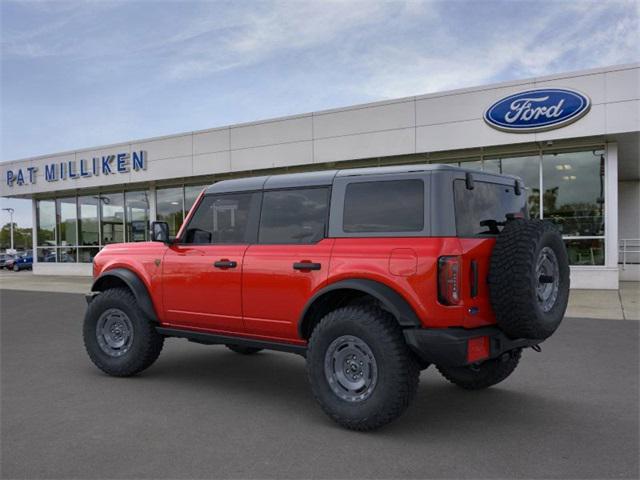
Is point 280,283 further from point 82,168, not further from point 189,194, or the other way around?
point 82,168

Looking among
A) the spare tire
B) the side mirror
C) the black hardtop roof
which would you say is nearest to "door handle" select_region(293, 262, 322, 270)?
the black hardtop roof

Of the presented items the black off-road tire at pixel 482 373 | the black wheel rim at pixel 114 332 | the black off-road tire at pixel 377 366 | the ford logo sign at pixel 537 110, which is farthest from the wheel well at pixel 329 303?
the ford logo sign at pixel 537 110

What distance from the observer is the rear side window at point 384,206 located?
4199mm

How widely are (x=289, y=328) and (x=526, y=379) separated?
265 centimetres

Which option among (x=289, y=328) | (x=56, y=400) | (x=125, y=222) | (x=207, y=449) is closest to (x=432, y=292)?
(x=289, y=328)

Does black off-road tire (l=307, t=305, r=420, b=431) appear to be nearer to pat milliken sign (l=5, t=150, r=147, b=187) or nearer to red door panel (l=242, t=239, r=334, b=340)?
red door panel (l=242, t=239, r=334, b=340)

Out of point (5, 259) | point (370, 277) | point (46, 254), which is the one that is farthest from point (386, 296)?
point (5, 259)

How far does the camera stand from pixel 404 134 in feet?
50.7

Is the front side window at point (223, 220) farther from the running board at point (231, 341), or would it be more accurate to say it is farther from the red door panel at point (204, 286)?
the running board at point (231, 341)

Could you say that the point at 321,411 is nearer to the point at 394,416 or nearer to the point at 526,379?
the point at 394,416

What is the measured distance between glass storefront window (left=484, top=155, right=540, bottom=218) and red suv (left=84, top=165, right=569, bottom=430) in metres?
10.3

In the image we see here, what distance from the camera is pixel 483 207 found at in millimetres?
4492

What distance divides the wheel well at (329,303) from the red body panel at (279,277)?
3.1 inches

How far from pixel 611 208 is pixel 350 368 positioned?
11834 millimetres
